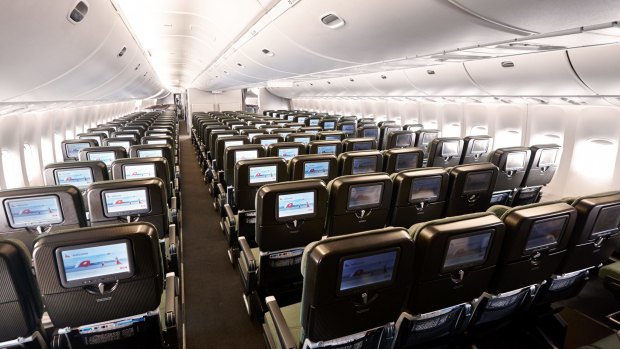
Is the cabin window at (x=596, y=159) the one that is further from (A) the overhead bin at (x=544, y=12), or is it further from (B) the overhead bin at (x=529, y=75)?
(A) the overhead bin at (x=544, y=12)

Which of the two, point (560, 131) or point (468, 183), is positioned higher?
point (560, 131)

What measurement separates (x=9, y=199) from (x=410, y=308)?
11.4 feet

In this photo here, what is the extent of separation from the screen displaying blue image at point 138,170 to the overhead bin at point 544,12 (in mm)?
3932

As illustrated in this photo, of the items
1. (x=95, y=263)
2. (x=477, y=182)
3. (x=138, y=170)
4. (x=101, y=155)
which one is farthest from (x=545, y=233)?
A: (x=101, y=155)

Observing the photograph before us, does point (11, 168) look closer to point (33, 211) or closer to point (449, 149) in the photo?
point (33, 211)

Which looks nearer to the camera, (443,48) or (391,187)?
(391,187)

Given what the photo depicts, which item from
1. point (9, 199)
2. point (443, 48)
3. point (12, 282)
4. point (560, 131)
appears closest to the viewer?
point (12, 282)

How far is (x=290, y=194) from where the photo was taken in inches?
105

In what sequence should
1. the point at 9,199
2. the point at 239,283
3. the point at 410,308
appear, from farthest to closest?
the point at 239,283
the point at 9,199
the point at 410,308

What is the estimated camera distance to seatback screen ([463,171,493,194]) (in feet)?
11.8

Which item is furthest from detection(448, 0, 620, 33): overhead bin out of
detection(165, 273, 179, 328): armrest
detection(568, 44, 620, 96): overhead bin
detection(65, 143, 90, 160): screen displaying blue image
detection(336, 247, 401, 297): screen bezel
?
detection(65, 143, 90, 160): screen displaying blue image

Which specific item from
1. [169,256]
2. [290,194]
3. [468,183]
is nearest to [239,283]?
[169,256]

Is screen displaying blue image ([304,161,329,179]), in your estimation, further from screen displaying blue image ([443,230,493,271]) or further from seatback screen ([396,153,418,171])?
screen displaying blue image ([443,230,493,271])

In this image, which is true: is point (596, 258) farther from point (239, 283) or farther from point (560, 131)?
point (560, 131)
